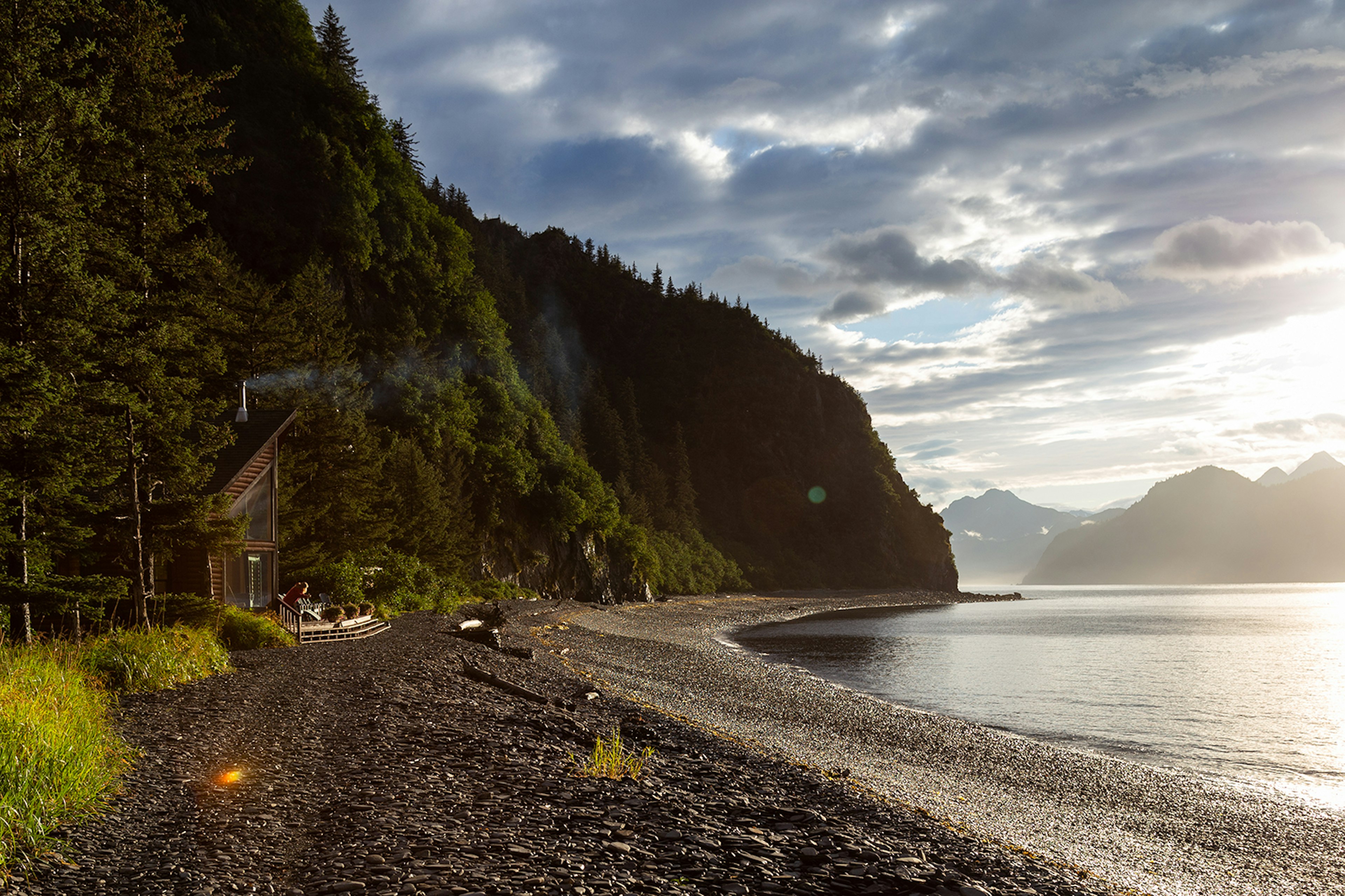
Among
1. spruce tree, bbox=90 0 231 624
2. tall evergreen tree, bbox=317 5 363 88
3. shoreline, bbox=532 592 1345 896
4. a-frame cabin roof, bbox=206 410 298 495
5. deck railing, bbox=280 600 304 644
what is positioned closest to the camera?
shoreline, bbox=532 592 1345 896

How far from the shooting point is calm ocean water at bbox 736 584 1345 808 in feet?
71.1

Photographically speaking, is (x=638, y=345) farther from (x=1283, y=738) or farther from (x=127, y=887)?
(x=127, y=887)

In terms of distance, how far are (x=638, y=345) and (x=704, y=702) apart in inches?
5906

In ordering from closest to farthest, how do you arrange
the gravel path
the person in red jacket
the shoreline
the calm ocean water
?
the gravel path → the shoreline → the calm ocean water → the person in red jacket

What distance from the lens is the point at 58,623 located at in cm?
1917

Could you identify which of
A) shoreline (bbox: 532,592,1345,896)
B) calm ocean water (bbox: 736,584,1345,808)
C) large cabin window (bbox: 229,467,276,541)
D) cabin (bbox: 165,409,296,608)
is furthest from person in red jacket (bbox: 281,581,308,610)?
calm ocean water (bbox: 736,584,1345,808)

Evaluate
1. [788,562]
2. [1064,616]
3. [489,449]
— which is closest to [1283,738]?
[489,449]

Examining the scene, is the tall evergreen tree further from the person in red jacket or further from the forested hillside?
the person in red jacket

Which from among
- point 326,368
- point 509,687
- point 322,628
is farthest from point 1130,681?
point 326,368

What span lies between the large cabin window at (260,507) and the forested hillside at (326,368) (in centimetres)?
214

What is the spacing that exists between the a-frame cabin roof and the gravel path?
542 inches

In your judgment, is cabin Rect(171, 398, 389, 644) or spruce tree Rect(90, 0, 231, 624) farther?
cabin Rect(171, 398, 389, 644)

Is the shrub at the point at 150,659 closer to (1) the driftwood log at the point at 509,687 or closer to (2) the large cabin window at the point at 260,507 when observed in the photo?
(1) the driftwood log at the point at 509,687

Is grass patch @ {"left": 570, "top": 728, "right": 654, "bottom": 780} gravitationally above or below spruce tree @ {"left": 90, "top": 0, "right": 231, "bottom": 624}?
below
